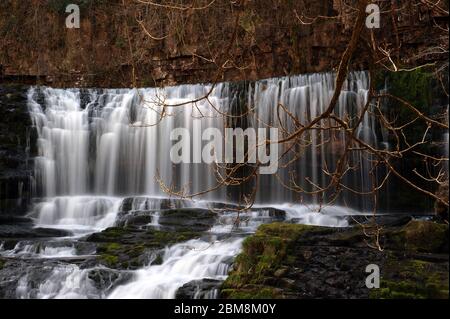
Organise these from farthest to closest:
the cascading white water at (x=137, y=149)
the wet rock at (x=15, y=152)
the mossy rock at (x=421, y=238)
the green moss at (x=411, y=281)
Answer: the wet rock at (x=15, y=152) < the cascading white water at (x=137, y=149) < the mossy rock at (x=421, y=238) < the green moss at (x=411, y=281)

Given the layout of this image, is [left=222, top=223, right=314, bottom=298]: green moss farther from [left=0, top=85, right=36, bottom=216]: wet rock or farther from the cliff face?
the cliff face

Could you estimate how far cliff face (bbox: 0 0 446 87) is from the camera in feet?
55.9

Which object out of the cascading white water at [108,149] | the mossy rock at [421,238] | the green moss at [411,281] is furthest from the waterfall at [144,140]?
the green moss at [411,281]

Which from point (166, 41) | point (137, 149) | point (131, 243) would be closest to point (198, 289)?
point (131, 243)

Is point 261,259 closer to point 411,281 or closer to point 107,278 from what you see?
point 411,281

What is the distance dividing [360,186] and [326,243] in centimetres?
511

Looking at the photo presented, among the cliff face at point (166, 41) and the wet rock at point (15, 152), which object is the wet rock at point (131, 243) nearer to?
the wet rock at point (15, 152)

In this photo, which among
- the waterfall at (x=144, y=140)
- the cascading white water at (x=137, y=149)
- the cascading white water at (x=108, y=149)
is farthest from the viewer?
the cascading white water at (x=108, y=149)

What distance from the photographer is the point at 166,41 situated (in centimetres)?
1873

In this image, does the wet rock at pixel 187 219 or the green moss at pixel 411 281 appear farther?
the wet rock at pixel 187 219

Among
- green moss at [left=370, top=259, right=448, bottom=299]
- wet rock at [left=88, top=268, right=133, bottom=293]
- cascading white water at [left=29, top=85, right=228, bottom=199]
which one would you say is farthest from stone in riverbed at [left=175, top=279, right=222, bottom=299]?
cascading white water at [left=29, top=85, right=228, bottom=199]

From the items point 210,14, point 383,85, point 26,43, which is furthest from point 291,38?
point 26,43

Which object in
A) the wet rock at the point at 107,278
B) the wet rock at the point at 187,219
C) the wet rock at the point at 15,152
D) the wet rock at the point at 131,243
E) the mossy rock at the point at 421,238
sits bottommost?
the wet rock at the point at 107,278

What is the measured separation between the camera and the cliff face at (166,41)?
17031 millimetres
